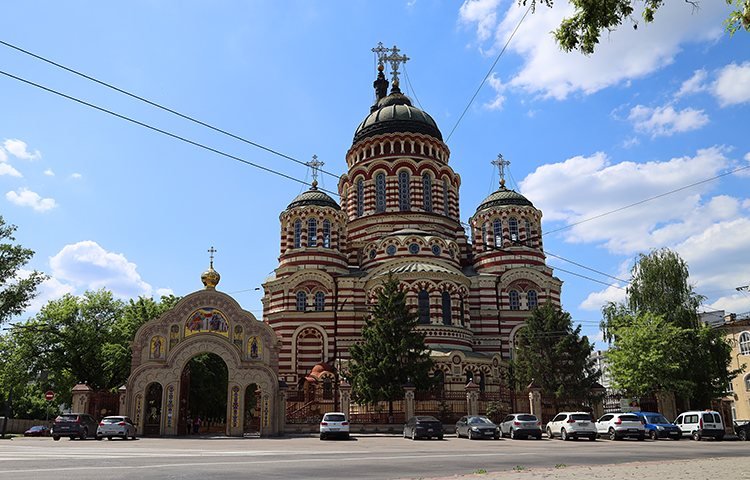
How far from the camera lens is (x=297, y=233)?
49.5 m

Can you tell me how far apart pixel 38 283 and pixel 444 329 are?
85.9 feet

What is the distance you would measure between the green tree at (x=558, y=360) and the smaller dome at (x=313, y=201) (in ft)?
63.4

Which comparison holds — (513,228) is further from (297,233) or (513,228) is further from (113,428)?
(113,428)

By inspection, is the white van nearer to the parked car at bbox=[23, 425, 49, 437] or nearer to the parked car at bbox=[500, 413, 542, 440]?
the parked car at bbox=[500, 413, 542, 440]

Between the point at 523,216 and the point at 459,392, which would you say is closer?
the point at 459,392

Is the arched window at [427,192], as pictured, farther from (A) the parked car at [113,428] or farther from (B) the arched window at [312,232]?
(A) the parked car at [113,428]

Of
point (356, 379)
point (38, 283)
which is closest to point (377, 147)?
point (356, 379)

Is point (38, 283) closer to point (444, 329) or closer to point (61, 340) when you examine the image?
point (61, 340)

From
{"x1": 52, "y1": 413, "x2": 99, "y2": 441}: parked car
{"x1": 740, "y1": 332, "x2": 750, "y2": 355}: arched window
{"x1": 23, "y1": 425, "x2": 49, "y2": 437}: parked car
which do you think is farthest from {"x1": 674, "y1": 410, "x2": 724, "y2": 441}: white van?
{"x1": 23, "y1": 425, "x2": 49, "y2": 437}: parked car

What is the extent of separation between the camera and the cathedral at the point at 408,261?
43.1 meters

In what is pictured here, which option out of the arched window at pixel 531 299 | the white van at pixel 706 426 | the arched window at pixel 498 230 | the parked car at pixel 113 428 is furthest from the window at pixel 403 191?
the parked car at pixel 113 428

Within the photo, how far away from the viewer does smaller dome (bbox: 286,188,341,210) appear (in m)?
49.8

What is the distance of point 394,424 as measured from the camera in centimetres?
3422

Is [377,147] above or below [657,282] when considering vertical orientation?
above
